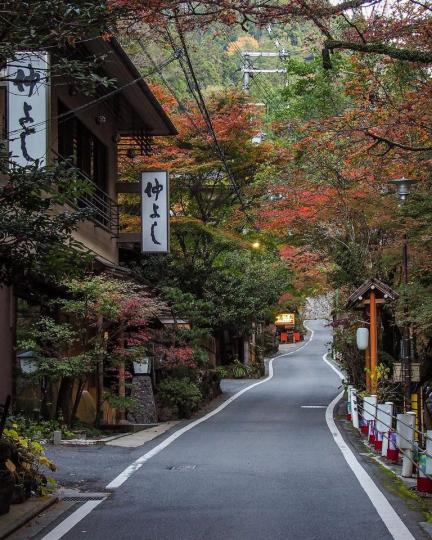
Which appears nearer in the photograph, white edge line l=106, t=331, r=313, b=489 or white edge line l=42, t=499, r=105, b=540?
white edge line l=42, t=499, r=105, b=540

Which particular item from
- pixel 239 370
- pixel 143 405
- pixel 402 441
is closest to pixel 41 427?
pixel 143 405

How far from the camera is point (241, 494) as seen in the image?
10172 millimetres

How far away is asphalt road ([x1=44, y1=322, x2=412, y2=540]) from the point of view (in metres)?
8.02

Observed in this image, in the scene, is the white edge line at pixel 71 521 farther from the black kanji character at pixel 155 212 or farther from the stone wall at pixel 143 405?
the stone wall at pixel 143 405

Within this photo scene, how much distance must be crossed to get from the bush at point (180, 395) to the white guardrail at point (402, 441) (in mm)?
6250

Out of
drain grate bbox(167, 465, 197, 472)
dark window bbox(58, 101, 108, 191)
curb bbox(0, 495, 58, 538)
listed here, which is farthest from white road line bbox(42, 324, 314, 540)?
dark window bbox(58, 101, 108, 191)

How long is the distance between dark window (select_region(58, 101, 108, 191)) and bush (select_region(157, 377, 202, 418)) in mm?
6889

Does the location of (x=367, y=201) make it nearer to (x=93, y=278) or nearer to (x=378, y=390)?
(x=378, y=390)

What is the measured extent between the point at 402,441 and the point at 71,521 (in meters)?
5.82

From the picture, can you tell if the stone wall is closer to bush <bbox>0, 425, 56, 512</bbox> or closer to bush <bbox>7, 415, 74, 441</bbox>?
bush <bbox>7, 415, 74, 441</bbox>

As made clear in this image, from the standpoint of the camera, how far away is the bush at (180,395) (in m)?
24.2

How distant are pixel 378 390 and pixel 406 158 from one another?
8.83m

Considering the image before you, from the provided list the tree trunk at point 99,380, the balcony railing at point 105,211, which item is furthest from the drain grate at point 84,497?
the balcony railing at point 105,211

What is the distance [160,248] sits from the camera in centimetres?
2055
